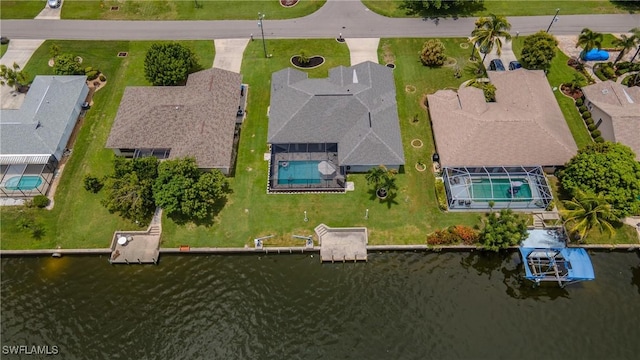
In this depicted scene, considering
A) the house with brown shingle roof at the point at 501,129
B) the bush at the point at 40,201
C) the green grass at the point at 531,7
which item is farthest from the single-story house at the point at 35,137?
the green grass at the point at 531,7

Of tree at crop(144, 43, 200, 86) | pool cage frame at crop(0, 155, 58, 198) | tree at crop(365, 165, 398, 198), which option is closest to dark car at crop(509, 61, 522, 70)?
tree at crop(365, 165, 398, 198)

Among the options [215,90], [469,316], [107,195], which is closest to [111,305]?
[107,195]

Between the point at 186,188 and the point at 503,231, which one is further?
the point at 186,188

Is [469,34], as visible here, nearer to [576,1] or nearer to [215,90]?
[576,1]

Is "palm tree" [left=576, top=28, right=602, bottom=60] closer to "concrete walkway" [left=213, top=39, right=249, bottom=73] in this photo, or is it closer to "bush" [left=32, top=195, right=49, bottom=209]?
"concrete walkway" [left=213, top=39, right=249, bottom=73]

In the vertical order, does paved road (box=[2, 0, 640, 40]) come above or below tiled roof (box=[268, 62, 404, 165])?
above

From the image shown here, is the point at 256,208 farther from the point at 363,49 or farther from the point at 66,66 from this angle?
the point at 66,66

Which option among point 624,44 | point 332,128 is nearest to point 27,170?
point 332,128
